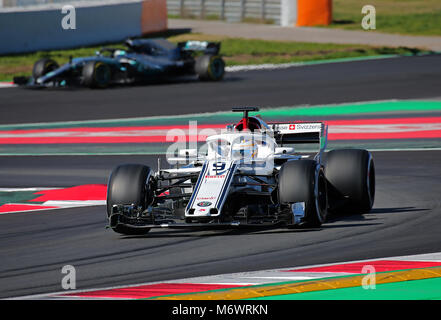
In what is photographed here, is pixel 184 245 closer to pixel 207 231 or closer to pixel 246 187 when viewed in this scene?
pixel 207 231

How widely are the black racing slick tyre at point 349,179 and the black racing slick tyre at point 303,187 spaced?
91cm

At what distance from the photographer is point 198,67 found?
2775 cm

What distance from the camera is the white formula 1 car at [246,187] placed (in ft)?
33.1

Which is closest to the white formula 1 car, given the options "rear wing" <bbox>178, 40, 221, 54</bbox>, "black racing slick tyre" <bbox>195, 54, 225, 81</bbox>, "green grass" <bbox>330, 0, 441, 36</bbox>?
"rear wing" <bbox>178, 40, 221, 54</bbox>

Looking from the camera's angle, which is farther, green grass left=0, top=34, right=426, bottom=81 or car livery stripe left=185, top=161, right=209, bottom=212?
green grass left=0, top=34, right=426, bottom=81

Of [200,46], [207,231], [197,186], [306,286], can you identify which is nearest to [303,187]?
[197,186]

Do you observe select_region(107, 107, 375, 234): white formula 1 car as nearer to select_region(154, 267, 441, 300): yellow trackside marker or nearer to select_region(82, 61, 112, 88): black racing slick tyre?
select_region(154, 267, 441, 300): yellow trackside marker

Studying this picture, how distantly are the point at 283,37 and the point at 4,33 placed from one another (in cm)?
1077

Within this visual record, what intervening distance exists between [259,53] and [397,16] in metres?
12.2

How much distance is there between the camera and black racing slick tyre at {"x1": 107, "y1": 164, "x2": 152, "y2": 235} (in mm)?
10492

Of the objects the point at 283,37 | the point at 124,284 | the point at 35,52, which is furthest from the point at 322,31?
the point at 124,284

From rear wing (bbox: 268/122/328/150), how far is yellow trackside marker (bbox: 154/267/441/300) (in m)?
3.78

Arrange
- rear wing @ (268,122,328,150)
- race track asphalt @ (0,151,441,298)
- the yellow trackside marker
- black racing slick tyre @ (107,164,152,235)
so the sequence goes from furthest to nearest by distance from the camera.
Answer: rear wing @ (268,122,328,150) < black racing slick tyre @ (107,164,152,235) < race track asphalt @ (0,151,441,298) < the yellow trackside marker

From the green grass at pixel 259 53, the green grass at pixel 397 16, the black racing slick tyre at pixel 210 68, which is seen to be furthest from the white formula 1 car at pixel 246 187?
the green grass at pixel 397 16
